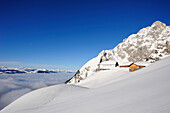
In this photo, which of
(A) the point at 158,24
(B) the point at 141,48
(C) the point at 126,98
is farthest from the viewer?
(A) the point at 158,24

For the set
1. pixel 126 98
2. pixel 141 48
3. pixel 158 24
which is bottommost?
pixel 126 98

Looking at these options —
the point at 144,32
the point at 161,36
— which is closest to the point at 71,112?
the point at 161,36

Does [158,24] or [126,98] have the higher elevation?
[158,24]

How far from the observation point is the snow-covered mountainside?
112 metres

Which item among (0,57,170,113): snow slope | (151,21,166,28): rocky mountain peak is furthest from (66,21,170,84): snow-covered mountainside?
(0,57,170,113): snow slope

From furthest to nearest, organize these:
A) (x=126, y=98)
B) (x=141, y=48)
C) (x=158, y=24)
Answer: (x=158, y=24), (x=141, y=48), (x=126, y=98)

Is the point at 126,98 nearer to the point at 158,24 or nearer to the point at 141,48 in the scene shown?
the point at 141,48

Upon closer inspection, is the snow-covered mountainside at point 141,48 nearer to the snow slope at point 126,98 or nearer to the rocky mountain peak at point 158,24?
the rocky mountain peak at point 158,24

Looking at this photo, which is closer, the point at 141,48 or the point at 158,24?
the point at 141,48

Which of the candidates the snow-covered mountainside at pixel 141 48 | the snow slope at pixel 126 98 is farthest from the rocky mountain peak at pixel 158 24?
the snow slope at pixel 126 98

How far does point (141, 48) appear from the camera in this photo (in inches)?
5128

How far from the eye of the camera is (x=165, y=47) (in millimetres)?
109062

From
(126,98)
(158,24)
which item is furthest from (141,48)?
(126,98)

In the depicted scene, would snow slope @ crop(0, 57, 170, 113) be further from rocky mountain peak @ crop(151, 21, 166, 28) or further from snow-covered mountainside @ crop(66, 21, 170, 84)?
rocky mountain peak @ crop(151, 21, 166, 28)
